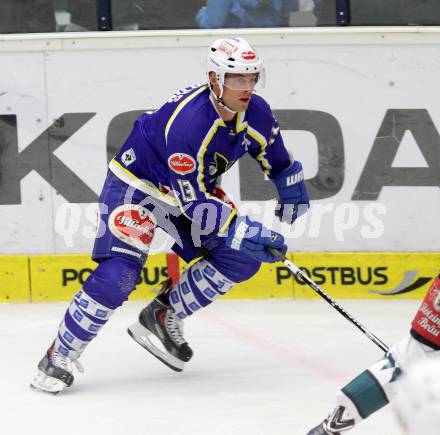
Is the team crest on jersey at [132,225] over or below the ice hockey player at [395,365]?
below

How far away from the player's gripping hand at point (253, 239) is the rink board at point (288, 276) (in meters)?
1.47

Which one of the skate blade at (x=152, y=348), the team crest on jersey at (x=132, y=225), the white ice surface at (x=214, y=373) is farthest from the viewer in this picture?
the skate blade at (x=152, y=348)

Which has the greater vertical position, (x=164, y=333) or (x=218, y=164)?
(x=218, y=164)

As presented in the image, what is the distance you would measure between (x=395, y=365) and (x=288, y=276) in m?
2.36

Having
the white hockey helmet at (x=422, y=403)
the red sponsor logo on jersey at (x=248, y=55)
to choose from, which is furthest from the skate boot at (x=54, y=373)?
the white hockey helmet at (x=422, y=403)

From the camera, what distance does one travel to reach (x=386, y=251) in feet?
17.3

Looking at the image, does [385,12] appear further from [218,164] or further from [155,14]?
[218,164]

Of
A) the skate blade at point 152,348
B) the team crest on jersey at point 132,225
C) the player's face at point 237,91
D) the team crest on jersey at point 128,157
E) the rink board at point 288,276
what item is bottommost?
the rink board at point 288,276

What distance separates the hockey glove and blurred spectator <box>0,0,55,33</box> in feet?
5.43

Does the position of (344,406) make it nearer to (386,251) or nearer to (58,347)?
(58,347)

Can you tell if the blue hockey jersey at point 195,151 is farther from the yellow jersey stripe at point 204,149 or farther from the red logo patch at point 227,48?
the red logo patch at point 227,48

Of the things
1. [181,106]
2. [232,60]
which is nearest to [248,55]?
[232,60]

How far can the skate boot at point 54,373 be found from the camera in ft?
12.9

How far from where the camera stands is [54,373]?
394cm
